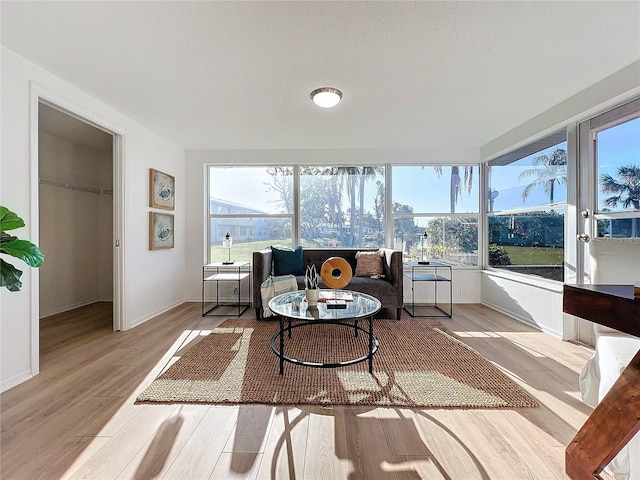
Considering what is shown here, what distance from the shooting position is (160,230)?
358 centimetres

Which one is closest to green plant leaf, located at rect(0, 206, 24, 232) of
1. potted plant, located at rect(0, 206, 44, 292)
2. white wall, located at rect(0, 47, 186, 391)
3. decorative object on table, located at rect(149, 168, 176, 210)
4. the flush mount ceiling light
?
potted plant, located at rect(0, 206, 44, 292)

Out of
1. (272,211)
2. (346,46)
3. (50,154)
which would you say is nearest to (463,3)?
(346,46)

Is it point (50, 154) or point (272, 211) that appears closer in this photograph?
point (50, 154)

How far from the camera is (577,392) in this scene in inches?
70.5

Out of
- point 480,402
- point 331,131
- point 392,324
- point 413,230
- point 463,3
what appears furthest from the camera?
point 413,230

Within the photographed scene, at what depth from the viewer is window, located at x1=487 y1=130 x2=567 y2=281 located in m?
2.89

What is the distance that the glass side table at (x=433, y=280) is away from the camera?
11.6 ft

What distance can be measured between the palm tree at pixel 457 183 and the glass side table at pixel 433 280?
97 centimetres

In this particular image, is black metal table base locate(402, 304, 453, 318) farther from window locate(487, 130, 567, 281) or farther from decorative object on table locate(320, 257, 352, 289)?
decorative object on table locate(320, 257, 352, 289)

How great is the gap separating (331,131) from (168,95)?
181cm

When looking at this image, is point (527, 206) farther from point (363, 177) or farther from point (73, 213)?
point (73, 213)

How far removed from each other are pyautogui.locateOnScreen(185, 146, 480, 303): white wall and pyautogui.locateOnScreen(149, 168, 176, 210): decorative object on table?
0.40m

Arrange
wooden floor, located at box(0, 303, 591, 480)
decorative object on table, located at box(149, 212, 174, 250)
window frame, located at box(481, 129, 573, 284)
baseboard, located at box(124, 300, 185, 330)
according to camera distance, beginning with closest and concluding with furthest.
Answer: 1. wooden floor, located at box(0, 303, 591, 480)
2. window frame, located at box(481, 129, 573, 284)
3. baseboard, located at box(124, 300, 185, 330)
4. decorative object on table, located at box(149, 212, 174, 250)

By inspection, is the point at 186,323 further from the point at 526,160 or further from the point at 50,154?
the point at 526,160
